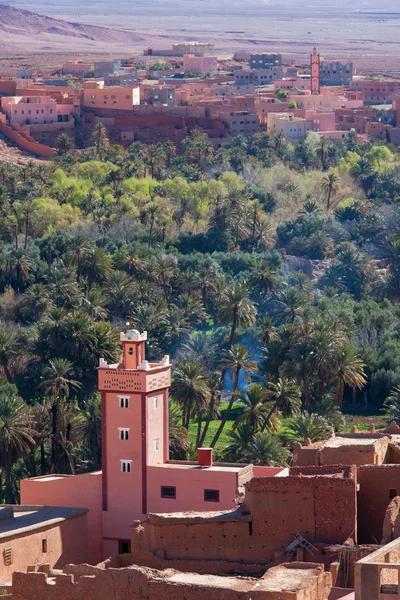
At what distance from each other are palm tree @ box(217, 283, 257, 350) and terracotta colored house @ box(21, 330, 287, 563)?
972 inches

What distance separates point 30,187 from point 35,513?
69.4 m

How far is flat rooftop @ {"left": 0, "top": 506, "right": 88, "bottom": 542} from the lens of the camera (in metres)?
48.8

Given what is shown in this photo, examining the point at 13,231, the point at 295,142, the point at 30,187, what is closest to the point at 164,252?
Answer: the point at 13,231

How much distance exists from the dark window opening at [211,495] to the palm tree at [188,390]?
16.1 meters

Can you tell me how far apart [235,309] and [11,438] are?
60.3 ft

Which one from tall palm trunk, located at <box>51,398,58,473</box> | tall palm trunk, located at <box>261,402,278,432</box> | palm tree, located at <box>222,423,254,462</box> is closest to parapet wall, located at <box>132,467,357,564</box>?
palm tree, located at <box>222,423,254,462</box>

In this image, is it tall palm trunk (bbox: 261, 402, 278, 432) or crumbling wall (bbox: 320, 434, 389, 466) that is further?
tall palm trunk (bbox: 261, 402, 278, 432)

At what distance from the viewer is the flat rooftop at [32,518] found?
48.8 metres

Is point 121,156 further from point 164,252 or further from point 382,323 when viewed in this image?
point 382,323

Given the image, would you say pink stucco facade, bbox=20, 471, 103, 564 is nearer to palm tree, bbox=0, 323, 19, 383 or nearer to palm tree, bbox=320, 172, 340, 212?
palm tree, bbox=0, 323, 19, 383

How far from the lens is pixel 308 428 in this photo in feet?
203

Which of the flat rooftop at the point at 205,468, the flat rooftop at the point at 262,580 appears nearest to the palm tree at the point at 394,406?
the flat rooftop at the point at 205,468

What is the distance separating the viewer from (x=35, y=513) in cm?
5128

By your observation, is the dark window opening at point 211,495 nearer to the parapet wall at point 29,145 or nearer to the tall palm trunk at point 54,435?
the tall palm trunk at point 54,435
